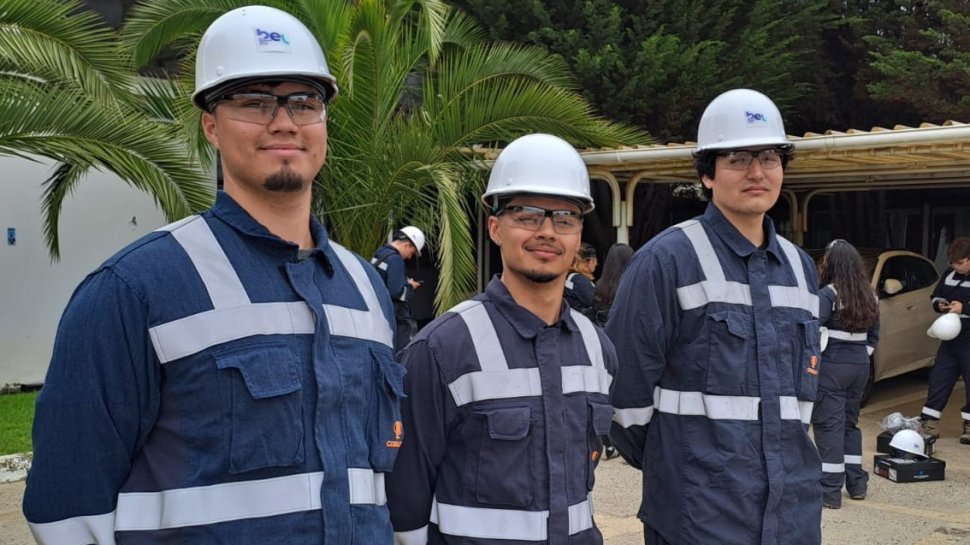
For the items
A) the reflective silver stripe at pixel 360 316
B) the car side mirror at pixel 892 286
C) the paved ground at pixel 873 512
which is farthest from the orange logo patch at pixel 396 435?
the car side mirror at pixel 892 286

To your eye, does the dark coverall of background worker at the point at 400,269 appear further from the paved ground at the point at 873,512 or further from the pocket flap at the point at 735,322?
the pocket flap at the point at 735,322

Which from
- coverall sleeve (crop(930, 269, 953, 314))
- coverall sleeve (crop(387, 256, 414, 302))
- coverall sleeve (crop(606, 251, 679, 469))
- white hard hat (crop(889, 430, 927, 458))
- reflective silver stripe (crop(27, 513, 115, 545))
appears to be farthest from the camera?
coverall sleeve (crop(930, 269, 953, 314))

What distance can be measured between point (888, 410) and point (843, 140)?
3238 millimetres

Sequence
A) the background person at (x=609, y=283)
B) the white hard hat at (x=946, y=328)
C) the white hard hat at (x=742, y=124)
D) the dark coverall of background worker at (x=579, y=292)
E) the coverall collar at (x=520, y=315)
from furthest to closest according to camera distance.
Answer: the white hard hat at (x=946, y=328) → the background person at (x=609, y=283) → the dark coverall of background worker at (x=579, y=292) → the white hard hat at (x=742, y=124) → the coverall collar at (x=520, y=315)

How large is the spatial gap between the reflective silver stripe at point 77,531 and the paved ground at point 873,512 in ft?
13.8

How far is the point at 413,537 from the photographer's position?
7.86ft

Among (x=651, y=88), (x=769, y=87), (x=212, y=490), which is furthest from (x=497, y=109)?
(x=212, y=490)

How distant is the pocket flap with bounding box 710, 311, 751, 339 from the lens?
292 centimetres

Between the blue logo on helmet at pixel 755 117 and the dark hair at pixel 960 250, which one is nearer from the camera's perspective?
the blue logo on helmet at pixel 755 117

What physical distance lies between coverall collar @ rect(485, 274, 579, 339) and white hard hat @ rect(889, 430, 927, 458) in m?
5.68

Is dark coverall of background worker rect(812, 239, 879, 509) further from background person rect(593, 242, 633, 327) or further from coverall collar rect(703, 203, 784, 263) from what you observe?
coverall collar rect(703, 203, 784, 263)

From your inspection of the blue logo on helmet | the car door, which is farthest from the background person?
the blue logo on helmet

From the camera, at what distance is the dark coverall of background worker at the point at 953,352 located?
26.8 ft

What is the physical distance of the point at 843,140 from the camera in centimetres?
865
